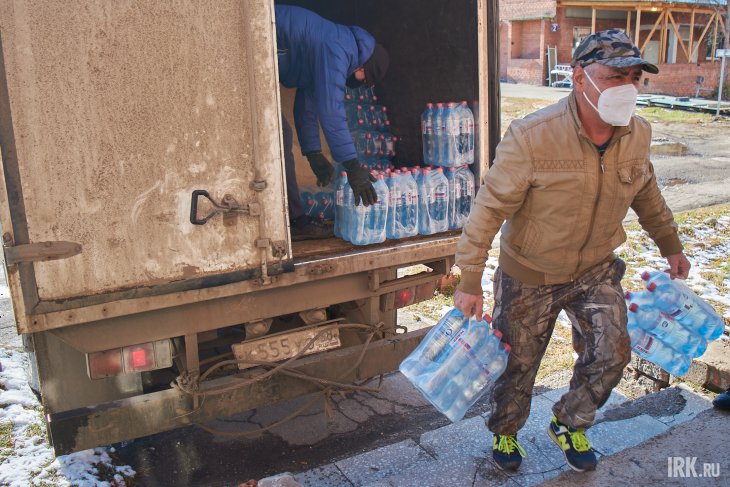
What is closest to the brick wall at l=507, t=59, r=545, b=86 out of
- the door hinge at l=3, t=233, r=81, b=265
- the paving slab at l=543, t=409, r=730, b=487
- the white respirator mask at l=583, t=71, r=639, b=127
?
the paving slab at l=543, t=409, r=730, b=487

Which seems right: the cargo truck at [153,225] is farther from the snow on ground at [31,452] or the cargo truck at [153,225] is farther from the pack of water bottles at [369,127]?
the pack of water bottles at [369,127]

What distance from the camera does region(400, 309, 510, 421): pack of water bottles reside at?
3174 millimetres

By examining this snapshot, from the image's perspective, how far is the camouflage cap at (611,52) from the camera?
8.99 feet

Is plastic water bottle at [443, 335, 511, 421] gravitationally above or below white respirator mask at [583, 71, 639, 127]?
below

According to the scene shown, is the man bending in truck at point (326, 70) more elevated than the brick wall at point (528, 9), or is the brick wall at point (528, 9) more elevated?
the brick wall at point (528, 9)

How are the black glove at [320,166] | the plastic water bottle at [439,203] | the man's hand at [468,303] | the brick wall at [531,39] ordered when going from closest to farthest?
the man's hand at [468,303]
the plastic water bottle at [439,203]
the black glove at [320,166]
the brick wall at [531,39]

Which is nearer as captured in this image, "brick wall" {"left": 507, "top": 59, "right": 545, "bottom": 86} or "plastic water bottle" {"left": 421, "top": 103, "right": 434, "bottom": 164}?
"plastic water bottle" {"left": 421, "top": 103, "right": 434, "bottom": 164}

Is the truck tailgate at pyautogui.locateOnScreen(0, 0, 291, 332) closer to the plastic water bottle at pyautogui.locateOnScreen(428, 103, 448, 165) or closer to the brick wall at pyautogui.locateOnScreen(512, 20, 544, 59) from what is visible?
the plastic water bottle at pyautogui.locateOnScreen(428, 103, 448, 165)

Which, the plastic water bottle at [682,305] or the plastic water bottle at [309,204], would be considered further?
the plastic water bottle at [309,204]

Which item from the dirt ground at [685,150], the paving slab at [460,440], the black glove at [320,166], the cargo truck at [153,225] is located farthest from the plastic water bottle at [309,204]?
the dirt ground at [685,150]

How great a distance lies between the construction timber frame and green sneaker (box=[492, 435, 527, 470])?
88.0 ft

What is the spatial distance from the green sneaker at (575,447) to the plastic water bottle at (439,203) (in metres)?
1.62

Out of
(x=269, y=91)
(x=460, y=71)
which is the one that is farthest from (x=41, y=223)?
(x=460, y=71)

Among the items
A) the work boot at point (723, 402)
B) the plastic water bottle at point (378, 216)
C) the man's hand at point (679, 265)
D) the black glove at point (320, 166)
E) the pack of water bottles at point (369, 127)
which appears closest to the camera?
the man's hand at point (679, 265)
